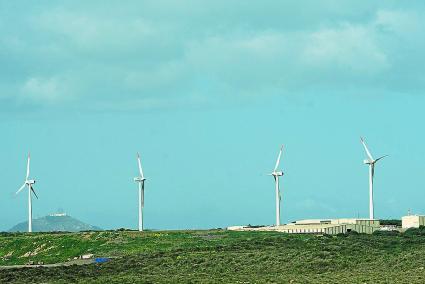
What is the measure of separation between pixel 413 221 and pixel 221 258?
70.9m

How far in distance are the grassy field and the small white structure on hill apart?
24.9 metres

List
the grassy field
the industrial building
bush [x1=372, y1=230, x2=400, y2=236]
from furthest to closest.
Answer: the industrial building → bush [x1=372, y1=230, x2=400, y2=236] → the grassy field

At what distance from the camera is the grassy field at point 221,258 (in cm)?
9538

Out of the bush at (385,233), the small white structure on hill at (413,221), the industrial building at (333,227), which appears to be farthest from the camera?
the small white structure on hill at (413,221)

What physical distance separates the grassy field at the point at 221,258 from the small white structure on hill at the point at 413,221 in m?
24.9

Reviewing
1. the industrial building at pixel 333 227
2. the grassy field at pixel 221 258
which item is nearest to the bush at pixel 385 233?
the grassy field at pixel 221 258

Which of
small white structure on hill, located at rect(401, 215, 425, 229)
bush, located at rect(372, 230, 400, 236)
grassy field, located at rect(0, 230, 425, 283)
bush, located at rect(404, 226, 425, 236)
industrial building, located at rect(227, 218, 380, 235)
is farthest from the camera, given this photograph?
small white structure on hill, located at rect(401, 215, 425, 229)

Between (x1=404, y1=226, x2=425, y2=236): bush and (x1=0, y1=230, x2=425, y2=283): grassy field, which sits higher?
(x1=404, y1=226, x2=425, y2=236): bush

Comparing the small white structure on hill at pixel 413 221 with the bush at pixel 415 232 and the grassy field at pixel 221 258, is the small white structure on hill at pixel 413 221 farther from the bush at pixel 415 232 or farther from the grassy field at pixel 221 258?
the grassy field at pixel 221 258

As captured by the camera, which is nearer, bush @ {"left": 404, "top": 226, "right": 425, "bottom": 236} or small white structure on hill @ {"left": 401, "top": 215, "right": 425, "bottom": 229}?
bush @ {"left": 404, "top": 226, "right": 425, "bottom": 236}

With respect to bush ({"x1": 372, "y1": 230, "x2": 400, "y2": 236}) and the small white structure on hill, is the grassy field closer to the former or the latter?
bush ({"x1": 372, "y1": 230, "x2": 400, "y2": 236})

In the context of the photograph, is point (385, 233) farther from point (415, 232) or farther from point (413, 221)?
point (413, 221)

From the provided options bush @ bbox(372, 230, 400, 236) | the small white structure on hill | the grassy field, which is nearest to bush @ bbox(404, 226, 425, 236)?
bush @ bbox(372, 230, 400, 236)

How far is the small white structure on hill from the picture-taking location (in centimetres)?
17485
